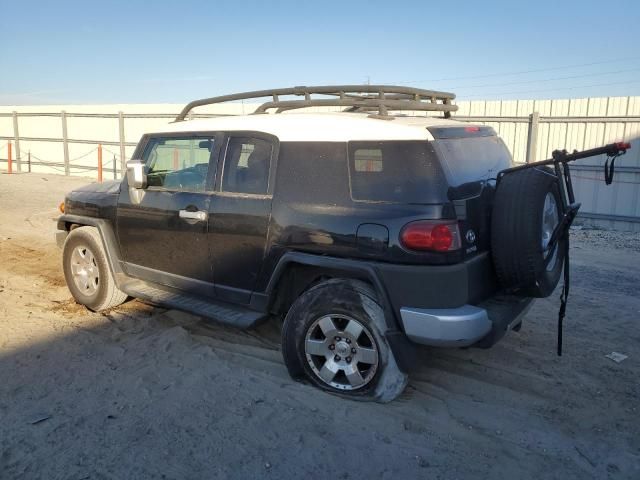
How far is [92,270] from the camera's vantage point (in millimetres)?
5242

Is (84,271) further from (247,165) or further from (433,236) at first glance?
(433,236)

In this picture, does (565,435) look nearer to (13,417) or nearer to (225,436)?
(225,436)

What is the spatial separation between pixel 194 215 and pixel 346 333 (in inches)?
61.6

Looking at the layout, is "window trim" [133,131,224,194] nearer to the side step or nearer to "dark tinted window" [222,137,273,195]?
"dark tinted window" [222,137,273,195]

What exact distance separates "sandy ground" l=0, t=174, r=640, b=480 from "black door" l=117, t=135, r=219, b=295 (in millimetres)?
553

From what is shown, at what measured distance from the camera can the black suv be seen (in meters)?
3.30

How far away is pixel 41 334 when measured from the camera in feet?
15.3

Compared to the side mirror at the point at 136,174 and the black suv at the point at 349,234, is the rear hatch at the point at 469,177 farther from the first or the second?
the side mirror at the point at 136,174

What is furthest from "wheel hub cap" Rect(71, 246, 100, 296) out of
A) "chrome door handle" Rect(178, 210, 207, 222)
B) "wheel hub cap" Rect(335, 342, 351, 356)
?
"wheel hub cap" Rect(335, 342, 351, 356)

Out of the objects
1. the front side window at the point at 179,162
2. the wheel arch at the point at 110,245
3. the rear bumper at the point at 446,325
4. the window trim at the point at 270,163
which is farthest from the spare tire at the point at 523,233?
the wheel arch at the point at 110,245

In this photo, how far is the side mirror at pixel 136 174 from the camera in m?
4.55

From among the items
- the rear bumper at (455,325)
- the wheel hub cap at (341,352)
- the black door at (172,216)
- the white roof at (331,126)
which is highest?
the white roof at (331,126)

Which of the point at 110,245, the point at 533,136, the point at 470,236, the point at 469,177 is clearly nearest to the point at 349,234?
the point at 470,236

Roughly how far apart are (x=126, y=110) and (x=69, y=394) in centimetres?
1692
